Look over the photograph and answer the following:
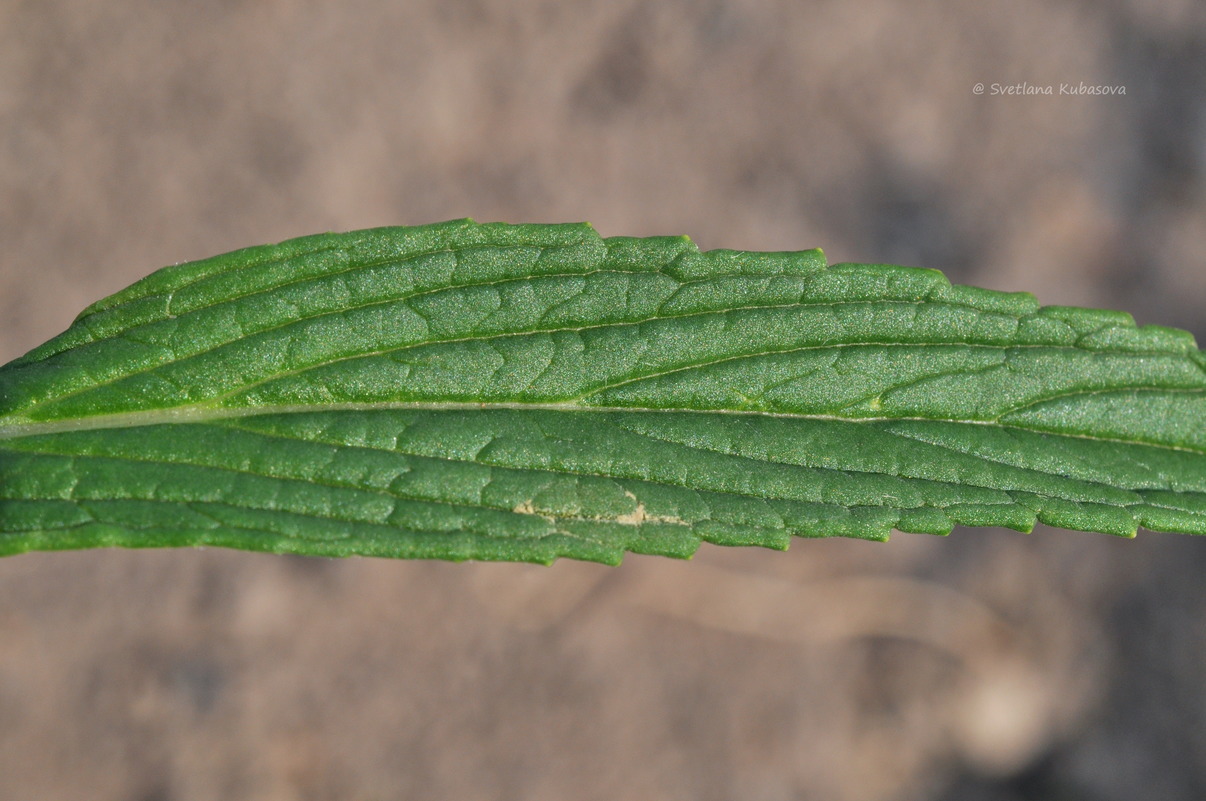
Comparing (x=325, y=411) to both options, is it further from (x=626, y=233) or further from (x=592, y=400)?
(x=626, y=233)

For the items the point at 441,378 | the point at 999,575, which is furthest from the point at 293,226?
the point at 999,575

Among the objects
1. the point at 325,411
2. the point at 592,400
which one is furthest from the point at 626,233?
the point at 325,411

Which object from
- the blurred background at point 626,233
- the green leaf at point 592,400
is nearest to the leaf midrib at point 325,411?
the green leaf at point 592,400

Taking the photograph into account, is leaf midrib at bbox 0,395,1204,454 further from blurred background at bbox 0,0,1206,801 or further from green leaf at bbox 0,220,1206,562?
blurred background at bbox 0,0,1206,801

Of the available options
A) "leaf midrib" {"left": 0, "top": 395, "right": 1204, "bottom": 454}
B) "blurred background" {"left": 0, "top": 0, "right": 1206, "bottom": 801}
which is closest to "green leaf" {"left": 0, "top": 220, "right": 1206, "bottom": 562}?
"leaf midrib" {"left": 0, "top": 395, "right": 1204, "bottom": 454}

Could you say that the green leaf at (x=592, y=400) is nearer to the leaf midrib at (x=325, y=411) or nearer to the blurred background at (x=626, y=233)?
the leaf midrib at (x=325, y=411)
